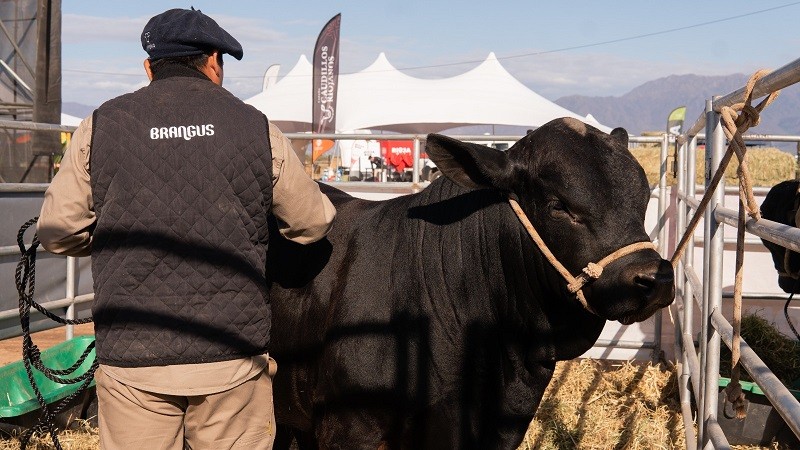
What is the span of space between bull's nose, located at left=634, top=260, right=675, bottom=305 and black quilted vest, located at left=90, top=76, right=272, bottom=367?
119cm

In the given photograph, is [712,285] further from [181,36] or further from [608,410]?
[608,410]

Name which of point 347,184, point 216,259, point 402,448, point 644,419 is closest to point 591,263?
point 402,448

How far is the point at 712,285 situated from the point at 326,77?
65.8ft

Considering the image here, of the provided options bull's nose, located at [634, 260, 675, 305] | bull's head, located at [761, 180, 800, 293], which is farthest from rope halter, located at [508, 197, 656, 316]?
bull's head, located at [761, 180, 800, 293]

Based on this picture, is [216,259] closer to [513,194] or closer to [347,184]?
[513,194]

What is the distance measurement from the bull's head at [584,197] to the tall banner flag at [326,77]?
1939 cm

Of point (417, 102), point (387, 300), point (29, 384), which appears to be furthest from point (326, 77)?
point (387, 300)

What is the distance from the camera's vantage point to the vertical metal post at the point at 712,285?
10.4ft

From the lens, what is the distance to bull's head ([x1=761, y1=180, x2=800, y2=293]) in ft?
Answer: 19.7

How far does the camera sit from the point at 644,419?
210 inches

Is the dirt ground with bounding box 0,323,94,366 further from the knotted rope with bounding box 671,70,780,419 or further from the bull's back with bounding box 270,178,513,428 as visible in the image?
the knotted rope with bounding box 671,70,780,419

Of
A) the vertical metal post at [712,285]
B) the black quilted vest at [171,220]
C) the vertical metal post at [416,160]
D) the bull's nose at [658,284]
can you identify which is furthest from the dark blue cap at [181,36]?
the vertical metal post at [416,160]

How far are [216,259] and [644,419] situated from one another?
3.72 meters

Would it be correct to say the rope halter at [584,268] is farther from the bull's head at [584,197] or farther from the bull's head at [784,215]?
the bull's head at [784,215]
